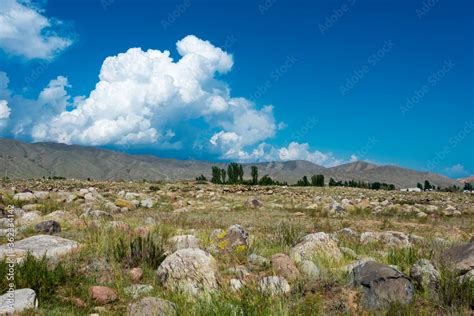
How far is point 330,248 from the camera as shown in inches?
265

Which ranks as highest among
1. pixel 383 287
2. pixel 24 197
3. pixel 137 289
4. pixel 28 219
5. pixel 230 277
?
pixel 24 197

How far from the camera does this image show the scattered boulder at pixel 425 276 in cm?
477

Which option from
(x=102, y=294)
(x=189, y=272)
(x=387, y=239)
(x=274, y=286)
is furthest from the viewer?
(x=387, y=239)

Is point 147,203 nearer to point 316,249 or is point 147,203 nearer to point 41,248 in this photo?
point 41,248

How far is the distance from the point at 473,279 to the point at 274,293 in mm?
2441

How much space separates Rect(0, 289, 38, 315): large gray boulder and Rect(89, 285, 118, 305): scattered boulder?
676mm

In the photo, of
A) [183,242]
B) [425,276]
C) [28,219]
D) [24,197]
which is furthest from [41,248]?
[24,197]

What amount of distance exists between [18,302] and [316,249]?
4.52 m

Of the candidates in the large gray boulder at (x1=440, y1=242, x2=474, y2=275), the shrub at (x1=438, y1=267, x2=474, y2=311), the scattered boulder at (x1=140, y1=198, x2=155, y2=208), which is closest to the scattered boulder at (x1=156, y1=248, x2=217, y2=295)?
the shrub at (x1=438, y1=267, x2=474, y2=311)

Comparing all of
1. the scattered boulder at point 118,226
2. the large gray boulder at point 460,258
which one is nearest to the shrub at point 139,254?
the scattered boulder at point 118,226

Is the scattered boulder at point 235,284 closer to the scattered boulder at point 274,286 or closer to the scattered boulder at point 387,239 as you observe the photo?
the scattered boulder at point 274,286

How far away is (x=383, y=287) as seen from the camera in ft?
14.5

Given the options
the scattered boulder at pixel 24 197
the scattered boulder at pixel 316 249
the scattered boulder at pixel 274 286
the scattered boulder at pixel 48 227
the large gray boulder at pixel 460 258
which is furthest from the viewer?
the scattered boulder at pixel 24 197

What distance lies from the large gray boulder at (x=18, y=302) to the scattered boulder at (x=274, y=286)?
2.58 m
